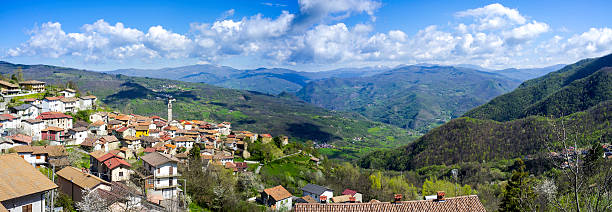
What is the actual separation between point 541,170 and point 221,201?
94.2m

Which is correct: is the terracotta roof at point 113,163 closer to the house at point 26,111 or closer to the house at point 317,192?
the house at point 26,111

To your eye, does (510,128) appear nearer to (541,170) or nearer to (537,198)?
(541,170)

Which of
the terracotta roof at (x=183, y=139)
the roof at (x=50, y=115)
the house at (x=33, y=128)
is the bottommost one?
the terracotta roof at (x=183, y=139)

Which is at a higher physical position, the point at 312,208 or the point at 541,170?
the point at 312,208

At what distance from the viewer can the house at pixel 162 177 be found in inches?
1624

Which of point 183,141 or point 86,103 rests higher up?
point 86,103

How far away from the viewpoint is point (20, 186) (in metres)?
20.2

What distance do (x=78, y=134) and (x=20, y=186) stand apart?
4499 cm

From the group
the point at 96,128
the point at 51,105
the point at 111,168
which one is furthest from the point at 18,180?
the point at 51,105

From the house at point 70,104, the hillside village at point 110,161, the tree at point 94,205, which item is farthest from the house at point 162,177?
the house at point 70,104

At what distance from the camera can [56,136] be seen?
55750 mm

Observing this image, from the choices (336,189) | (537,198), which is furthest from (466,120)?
(537,198)

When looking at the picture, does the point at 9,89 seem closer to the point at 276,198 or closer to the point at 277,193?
the point at 277,193

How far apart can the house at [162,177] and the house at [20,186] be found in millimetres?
19787
